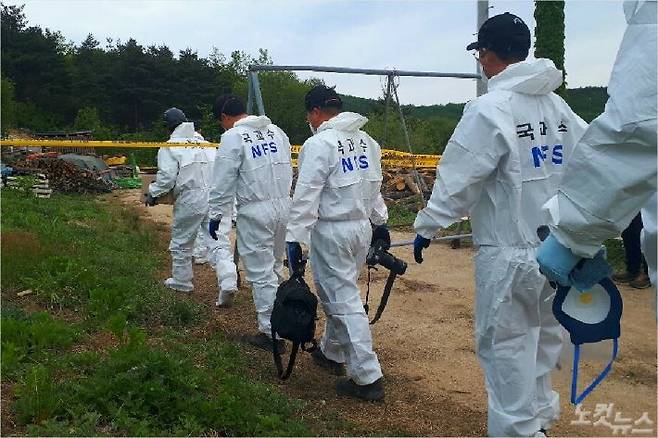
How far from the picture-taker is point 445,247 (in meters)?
11.0

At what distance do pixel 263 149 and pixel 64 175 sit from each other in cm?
1848

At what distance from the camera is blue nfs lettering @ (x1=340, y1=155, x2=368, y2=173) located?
4.70 m

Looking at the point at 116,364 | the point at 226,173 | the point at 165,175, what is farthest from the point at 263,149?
the point at 116,364

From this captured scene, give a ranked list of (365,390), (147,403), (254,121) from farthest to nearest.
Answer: (254,121), (365,390), (147,403)

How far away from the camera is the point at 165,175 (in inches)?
289

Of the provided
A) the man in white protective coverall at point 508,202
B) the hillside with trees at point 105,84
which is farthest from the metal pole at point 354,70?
the hillside with trees at point 105,84

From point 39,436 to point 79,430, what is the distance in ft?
0.59

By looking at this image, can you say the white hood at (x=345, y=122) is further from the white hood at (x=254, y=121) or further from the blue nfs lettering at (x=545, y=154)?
the blue nfs lettering at (x=545, y=154)

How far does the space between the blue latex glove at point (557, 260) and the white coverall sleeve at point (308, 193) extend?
231cm

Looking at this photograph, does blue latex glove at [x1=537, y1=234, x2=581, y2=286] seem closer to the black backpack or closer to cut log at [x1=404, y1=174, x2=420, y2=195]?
the black backpack

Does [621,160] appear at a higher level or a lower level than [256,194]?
higher

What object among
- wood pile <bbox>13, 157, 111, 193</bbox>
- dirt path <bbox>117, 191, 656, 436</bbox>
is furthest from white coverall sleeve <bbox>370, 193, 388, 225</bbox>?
wood pile <bbox>13, 157, 111, 193</bbox>

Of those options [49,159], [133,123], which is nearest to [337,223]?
[49,159]

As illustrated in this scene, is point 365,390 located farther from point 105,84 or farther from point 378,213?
point 105,84
